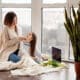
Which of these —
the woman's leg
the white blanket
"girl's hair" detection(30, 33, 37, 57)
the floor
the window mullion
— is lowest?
the floor

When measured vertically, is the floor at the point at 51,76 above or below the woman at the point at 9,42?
below

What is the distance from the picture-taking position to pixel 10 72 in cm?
323

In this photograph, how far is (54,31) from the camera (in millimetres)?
4582

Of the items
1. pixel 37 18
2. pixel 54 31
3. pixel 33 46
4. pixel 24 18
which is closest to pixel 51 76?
pixel 33 46

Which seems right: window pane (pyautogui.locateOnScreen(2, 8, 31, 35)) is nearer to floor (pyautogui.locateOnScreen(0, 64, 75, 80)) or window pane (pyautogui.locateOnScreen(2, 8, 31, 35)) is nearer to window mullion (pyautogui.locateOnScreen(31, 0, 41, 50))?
window mullion (pyautogui.locateOnScreen(31, 0, 41, 50))

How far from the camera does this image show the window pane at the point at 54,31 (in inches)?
177

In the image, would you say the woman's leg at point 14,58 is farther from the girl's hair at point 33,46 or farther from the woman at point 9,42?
the girl's hair at point 33,46

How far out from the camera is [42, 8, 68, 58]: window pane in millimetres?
4498

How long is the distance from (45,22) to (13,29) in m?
0.88

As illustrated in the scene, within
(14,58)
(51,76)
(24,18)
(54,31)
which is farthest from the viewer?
(24,18)

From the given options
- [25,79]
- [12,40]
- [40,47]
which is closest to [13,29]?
[12,40]

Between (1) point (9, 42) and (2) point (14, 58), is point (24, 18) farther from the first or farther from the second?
(2) point (14, 58)

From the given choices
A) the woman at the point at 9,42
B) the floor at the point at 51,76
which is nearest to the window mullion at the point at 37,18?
the woman at the point at 9,42

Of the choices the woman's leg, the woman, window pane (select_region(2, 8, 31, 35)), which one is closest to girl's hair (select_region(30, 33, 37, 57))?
the woman
